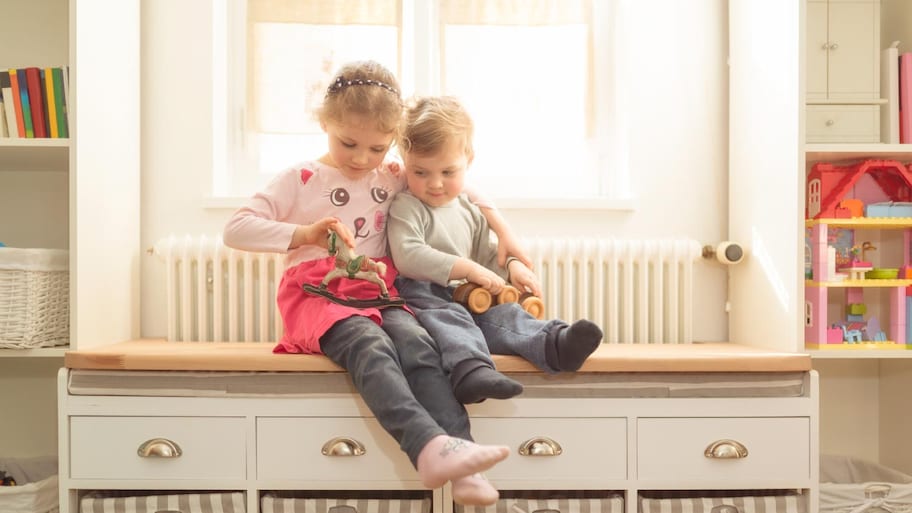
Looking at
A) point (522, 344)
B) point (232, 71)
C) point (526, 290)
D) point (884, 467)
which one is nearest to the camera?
point (522, 344)

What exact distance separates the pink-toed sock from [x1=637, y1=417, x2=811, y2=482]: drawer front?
490 mm

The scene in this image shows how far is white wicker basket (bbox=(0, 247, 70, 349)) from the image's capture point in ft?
5.65

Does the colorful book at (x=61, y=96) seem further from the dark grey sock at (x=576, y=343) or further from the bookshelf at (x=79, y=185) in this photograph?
the dark grey sock at (x=576, y=343)

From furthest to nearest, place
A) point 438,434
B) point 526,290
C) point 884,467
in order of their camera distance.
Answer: point 884,467 < point 526,290 < point 438,434

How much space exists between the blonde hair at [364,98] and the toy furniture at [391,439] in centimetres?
55

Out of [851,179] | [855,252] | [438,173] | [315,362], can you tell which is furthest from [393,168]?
[855,252]

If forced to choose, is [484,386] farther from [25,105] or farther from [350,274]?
[25,105]

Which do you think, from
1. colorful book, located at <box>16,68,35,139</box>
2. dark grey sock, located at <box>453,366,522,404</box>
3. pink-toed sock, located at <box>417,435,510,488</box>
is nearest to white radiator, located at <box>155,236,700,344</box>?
colorful book, located at <box>16,68,35,139</box>

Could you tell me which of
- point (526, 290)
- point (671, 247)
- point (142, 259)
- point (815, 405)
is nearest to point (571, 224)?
point (671, 247)

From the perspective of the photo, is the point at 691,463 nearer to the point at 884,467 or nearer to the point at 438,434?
the point at 438,434

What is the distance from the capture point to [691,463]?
1630 mm

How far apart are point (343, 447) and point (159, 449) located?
41 cm

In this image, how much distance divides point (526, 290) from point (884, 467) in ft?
3.84

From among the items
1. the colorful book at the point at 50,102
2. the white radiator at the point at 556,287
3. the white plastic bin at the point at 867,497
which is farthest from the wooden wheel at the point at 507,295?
the colorful book at the point at 50,102
